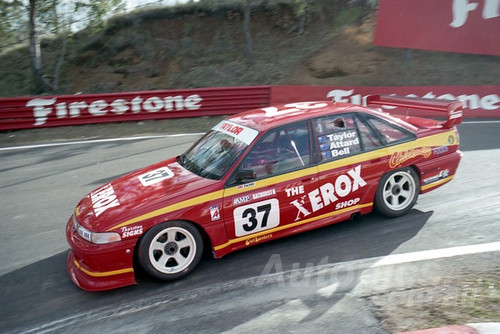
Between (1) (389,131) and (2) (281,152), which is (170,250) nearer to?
(2) (281,152)

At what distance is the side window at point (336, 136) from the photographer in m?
5.20

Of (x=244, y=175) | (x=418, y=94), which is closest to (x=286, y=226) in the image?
(x=244, y=175)

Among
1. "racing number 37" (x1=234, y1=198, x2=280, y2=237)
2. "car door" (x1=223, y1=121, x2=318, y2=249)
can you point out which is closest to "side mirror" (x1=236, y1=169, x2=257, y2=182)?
"car door" (x1=223, y1=121, x2=318, y2=249)

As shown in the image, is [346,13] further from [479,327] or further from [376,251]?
[479,327]

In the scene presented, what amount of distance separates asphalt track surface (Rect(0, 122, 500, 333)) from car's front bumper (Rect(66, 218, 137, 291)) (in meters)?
0.14

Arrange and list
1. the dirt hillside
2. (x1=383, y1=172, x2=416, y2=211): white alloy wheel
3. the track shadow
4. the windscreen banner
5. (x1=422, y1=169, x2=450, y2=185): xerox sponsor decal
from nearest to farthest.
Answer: the track shadow, (x1=383, y1=172, x2=416, y2=211): white alloy wheel, (x1=422, y1=169, x2=450, y2=185): xerox sponsor decal, the windscreen banner, the dirt hillside

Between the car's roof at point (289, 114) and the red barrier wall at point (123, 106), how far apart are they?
23.9 ft

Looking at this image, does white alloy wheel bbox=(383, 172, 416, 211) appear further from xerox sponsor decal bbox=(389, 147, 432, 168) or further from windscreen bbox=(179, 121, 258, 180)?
windscreen bbox=(179, 121, 258, 180)

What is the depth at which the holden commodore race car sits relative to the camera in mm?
4395

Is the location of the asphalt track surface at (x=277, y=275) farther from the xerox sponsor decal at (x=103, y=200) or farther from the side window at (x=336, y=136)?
the side window at (x=336, y=136)

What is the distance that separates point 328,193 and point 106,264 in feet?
7.93

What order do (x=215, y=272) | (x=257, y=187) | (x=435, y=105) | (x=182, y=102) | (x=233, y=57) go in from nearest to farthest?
(x=215, y=272), (x=257, y=187), (x=435, y=105), (x=182, y=102), (x=233, y=57)

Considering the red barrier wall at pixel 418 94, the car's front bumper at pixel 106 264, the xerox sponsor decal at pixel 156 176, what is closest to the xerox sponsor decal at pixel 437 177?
the xerox sponsor decal at pixel 156 176

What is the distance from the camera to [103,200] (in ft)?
16.0
